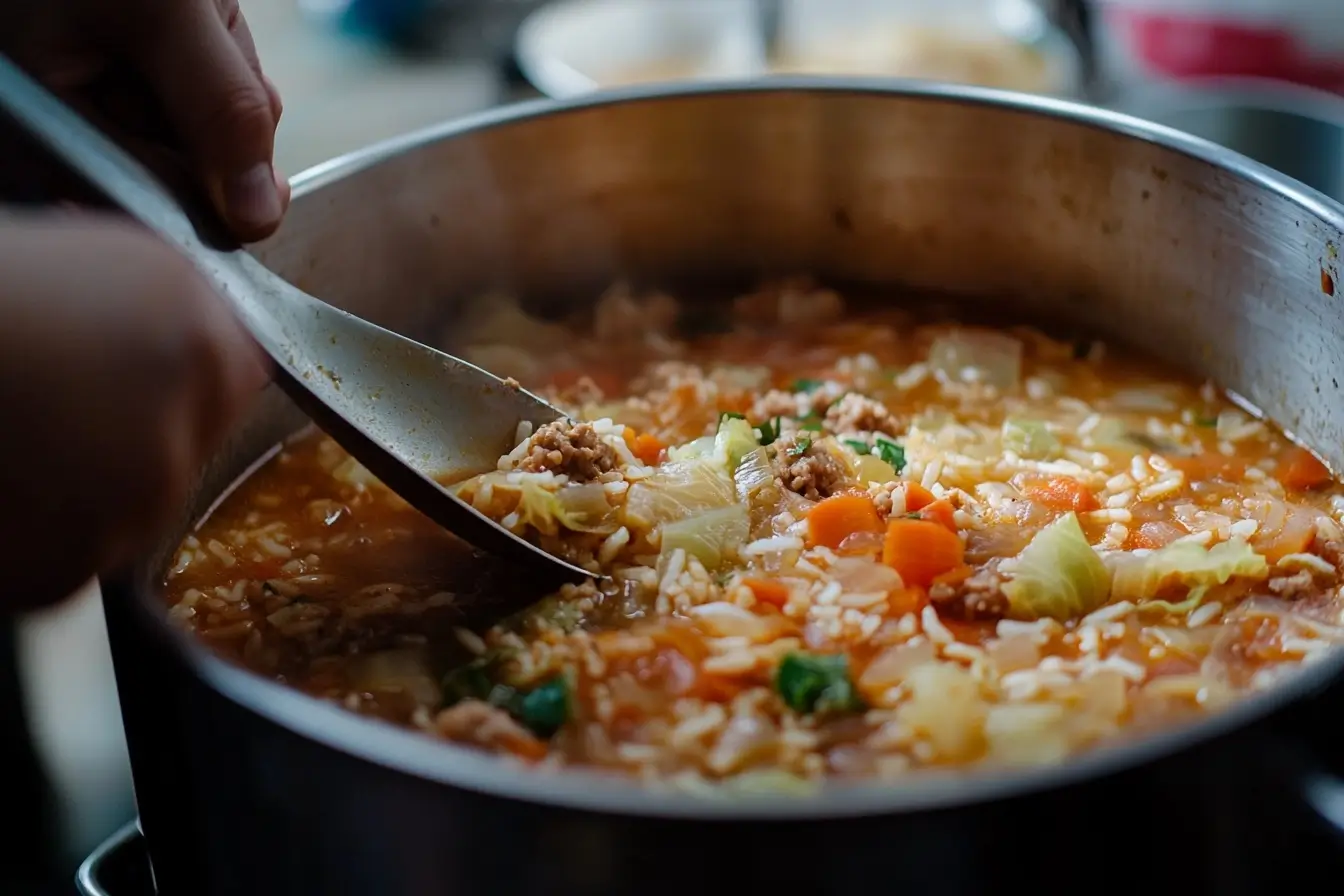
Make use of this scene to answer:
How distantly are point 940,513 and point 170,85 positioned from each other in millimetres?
1390

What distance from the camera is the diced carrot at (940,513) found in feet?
7.32

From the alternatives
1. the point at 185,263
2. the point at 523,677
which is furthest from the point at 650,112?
the point at 185,263

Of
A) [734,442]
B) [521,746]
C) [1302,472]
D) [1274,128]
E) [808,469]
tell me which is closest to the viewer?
[521,746]

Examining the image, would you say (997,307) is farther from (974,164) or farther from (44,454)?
(44,454)

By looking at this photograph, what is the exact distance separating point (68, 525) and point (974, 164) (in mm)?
2202

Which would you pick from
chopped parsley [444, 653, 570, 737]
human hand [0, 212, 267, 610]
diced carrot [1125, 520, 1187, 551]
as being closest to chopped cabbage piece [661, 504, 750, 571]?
chopped parsley [444, 653, 570, 737]

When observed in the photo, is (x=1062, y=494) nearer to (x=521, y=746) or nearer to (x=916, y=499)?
(x=916, y=499)

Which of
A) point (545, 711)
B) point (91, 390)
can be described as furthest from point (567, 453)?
point (91, 390)

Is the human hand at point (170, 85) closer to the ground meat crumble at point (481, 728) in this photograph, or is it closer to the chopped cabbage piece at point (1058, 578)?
the ground meat crumble at point (481, 728)

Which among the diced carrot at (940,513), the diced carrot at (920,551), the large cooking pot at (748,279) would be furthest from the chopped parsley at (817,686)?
the large cooking pot at (748,279)

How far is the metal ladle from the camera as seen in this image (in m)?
1.85

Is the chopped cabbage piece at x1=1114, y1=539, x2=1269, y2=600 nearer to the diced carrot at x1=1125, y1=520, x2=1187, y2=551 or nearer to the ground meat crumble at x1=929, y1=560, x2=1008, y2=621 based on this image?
the diced carrot at x1=1125, y1=520, x2=1187, y2=551

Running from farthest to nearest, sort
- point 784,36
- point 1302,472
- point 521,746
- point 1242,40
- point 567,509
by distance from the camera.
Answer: point 1242,40 < point 784,36 < point 1302,472 < point 567,509 < point 521,746

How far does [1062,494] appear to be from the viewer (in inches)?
94.6
